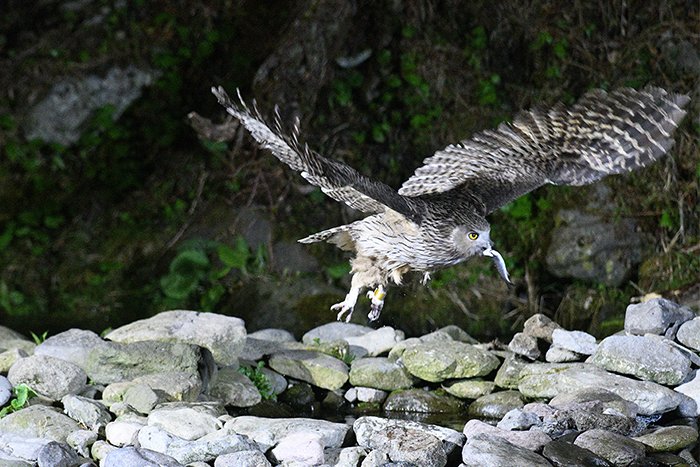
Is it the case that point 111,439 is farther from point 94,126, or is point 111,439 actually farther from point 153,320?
point 94,126

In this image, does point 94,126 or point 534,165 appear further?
point 94,126

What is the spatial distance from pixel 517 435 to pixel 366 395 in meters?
1.34

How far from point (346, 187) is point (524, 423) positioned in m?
1.59

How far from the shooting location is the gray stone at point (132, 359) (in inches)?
226

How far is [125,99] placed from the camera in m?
10.7

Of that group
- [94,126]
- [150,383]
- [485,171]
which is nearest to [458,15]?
[94,126]

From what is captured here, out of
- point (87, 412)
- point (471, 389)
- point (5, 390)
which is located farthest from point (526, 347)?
point (5, 390)

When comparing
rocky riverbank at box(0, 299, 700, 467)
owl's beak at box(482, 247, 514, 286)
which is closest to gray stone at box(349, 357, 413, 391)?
rocky riverbank at box(0, 299, 700, 467)

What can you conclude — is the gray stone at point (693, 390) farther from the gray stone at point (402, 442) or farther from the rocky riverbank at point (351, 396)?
the gray stone at point (402, 442)

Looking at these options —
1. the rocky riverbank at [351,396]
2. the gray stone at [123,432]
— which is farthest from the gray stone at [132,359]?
the gray stone at [123,432]

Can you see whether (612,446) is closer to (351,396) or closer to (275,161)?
(351,396)

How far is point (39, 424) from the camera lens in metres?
5.10

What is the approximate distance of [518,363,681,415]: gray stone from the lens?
5652 millimetres

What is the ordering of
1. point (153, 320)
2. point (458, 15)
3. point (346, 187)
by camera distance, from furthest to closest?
A: point (458, 15)
point (153, 320)
point (346, 187)
